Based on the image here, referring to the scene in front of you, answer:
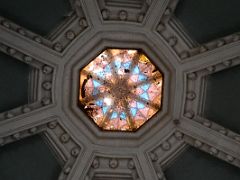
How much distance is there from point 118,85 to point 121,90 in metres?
0.11

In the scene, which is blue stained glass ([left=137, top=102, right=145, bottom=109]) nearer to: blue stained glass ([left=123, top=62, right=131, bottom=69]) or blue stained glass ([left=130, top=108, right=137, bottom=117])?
blue stained glass ([left=130, top=108, right=137, bottom=117])

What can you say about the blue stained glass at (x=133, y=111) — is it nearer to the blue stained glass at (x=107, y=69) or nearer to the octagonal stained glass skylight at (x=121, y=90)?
the octagonal stained glass skylight at (x=121, y=90)

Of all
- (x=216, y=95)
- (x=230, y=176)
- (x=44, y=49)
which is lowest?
(x=230, y=176)

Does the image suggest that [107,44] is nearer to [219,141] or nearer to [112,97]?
→ [112,97]

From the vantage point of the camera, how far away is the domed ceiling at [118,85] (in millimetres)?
10117

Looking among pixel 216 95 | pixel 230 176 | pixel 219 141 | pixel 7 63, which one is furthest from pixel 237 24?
pixel 7 63

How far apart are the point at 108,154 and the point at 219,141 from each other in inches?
79.6

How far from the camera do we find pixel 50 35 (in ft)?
33.8

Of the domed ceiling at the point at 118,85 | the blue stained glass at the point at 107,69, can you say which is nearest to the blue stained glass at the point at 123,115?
the domed ceiling at the point at 118,85

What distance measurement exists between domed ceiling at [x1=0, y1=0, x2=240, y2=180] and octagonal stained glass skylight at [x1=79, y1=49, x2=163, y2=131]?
0.08 ft

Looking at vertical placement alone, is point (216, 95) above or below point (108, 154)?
above

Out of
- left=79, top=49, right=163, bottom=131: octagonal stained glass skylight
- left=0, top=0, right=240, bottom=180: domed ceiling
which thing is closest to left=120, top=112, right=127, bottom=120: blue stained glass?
left=79, top=49, right=163, bottom=131: octagonal stained glass skylight

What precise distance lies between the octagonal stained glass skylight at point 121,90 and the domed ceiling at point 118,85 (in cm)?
2

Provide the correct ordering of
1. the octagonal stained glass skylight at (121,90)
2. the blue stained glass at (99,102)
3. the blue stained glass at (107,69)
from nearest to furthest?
the octagonal stained glass skylight at (121,90) → the blue stained glass at (107,69) → the blue stained glass at (99,102)
